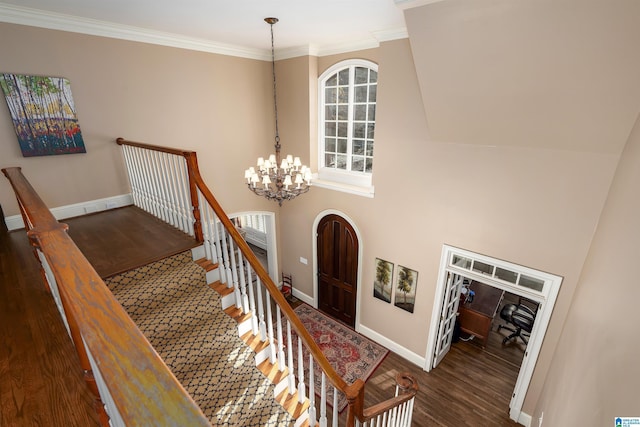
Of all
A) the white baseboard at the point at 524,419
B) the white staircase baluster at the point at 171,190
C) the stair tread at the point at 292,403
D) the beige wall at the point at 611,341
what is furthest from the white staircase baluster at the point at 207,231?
the white baseboard at the point at 524,419

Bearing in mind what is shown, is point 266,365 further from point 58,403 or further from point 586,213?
point 586,213

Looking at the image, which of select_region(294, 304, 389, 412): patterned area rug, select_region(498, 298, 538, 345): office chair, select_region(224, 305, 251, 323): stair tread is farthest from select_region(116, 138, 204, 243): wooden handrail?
select_region(498, 298, 538, 345): office chair

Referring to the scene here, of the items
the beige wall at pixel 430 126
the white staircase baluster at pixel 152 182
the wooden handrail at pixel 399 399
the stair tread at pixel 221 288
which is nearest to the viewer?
the wooden handrail at pixel 399 399

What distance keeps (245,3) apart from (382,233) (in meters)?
3.87

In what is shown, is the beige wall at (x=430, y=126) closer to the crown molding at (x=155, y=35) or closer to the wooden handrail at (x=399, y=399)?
the crown molding at (x=155, y=35)

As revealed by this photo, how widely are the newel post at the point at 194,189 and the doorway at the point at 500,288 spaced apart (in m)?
3.51

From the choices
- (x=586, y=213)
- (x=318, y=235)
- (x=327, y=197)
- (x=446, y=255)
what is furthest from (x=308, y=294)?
(x=586, y=213)

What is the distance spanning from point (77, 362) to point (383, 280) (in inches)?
176

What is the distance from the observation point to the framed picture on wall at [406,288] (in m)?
5.05

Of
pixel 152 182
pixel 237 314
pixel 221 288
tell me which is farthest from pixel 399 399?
pixel 152 182

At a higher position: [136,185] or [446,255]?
[136,185]

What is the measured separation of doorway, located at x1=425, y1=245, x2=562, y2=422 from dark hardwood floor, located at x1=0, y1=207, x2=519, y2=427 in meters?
0.46

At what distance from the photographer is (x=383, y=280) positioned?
5469 millimetres

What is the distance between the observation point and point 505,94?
3203 mm
